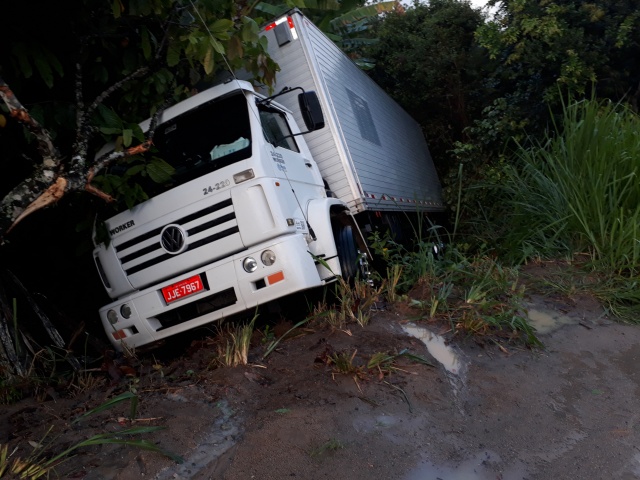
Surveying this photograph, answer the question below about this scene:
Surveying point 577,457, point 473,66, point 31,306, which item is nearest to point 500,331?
point 577,457

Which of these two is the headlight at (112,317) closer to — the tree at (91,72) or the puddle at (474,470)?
the tree at (91,72)

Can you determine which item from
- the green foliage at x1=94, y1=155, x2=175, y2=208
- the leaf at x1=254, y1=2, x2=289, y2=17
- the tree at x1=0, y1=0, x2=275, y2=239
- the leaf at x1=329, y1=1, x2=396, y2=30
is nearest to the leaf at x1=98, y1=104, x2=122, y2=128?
the tree at x1=0, y1=0, x2=275, y2=239

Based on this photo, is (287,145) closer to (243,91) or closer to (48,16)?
(243,91)

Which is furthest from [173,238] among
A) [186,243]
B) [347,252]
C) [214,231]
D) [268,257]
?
[347,252]

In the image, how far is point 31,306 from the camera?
6535 mm

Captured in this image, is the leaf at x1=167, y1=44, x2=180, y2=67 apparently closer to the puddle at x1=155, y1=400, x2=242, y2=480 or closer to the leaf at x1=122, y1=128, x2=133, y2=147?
the leaf at x1=122, y1=128, x2=133, y2=147

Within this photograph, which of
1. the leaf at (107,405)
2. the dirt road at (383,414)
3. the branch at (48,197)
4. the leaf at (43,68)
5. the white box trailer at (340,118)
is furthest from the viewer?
the white box trailer at (340,118)

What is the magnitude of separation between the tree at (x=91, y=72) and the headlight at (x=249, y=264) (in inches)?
50.5

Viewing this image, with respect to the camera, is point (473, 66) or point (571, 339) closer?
point (571, 339)

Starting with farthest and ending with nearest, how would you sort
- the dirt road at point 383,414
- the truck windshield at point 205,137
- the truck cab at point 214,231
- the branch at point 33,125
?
the truck windshield at point 205,137, the truck cab at point 214,231, the branch at point 33,125, the dirt road at point 383,414

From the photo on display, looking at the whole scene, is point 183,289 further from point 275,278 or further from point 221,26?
point 221,26

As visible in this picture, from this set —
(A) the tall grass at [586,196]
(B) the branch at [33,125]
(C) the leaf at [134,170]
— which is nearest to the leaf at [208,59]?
(C) the leaf at [134,170]

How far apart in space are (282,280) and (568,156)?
3.92 m

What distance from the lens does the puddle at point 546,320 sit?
5.46 meters
